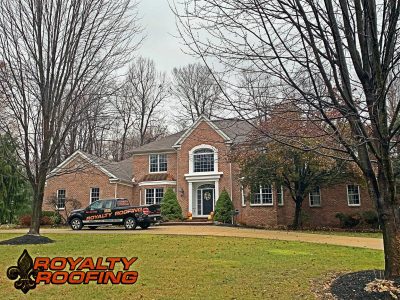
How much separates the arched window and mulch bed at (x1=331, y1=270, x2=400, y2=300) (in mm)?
21069

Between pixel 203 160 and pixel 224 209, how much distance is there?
4293mm

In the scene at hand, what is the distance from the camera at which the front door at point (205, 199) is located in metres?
28.6

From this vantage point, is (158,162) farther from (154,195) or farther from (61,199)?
(61,199)

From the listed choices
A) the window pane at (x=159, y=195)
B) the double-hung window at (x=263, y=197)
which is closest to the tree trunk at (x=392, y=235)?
the double-hung window at (x=263, y=197)

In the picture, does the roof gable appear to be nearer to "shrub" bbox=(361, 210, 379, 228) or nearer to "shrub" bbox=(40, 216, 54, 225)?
"shrub" bbox=(40, 216, 54, 225)

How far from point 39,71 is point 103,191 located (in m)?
17.4

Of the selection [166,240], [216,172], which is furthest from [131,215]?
[216,172]

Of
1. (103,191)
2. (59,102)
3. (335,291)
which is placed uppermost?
(59,102)

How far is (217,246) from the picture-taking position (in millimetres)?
13242

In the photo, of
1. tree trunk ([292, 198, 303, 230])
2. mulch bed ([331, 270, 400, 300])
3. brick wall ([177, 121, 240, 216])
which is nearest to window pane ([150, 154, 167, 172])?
brick wall ([177, 121, 240, 216])

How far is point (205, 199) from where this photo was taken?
28828 mm

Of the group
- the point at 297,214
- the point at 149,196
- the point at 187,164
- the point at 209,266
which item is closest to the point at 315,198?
the point at 297,214

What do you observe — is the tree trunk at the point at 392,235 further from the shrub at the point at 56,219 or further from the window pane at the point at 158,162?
the shrub at the point at 56,219

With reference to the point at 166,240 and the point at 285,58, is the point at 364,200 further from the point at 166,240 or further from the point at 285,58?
the point at 285,58
